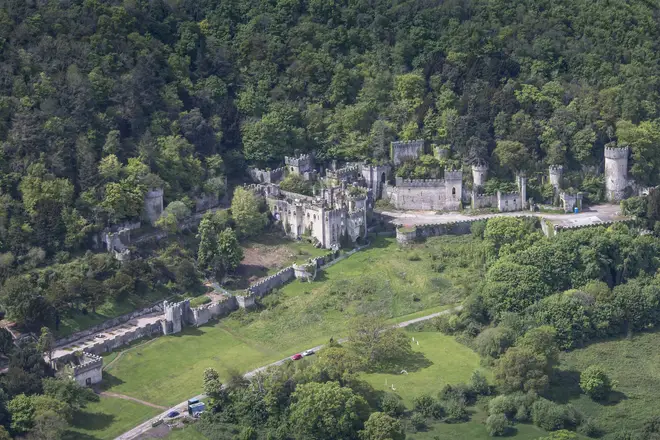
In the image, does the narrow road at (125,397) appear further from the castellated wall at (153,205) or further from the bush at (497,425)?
the castellated wall at (153,205)

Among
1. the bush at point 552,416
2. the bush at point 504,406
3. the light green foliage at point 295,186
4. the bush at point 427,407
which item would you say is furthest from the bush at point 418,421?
the light green foliage at point 295,186

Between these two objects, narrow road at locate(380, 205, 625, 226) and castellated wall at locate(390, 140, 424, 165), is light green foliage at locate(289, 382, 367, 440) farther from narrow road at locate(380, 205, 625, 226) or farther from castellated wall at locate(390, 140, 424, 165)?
castellated wall at locate(390, 140, 424, 165)

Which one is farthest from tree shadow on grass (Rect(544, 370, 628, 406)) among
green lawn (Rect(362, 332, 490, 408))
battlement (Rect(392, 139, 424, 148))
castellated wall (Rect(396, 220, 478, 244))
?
battlement (Rect(392, 139, 424, 148))

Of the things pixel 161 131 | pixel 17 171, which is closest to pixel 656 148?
pixel 161 131

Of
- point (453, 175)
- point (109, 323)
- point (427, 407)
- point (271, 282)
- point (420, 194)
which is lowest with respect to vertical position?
point (427, 407)

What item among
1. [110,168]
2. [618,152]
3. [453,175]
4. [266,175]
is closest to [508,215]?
[453,175]

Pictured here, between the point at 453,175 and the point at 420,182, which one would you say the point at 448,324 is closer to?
the point at 453,175

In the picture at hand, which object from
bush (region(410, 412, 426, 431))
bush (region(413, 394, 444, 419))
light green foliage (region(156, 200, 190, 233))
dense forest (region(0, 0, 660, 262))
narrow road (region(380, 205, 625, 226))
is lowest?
bush (region(410, 412, 426, 431))

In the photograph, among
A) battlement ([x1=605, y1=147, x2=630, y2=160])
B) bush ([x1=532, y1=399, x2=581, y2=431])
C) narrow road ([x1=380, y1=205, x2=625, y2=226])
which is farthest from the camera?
battlement ([x1=605, y1=147, x2=630, y2=160])
